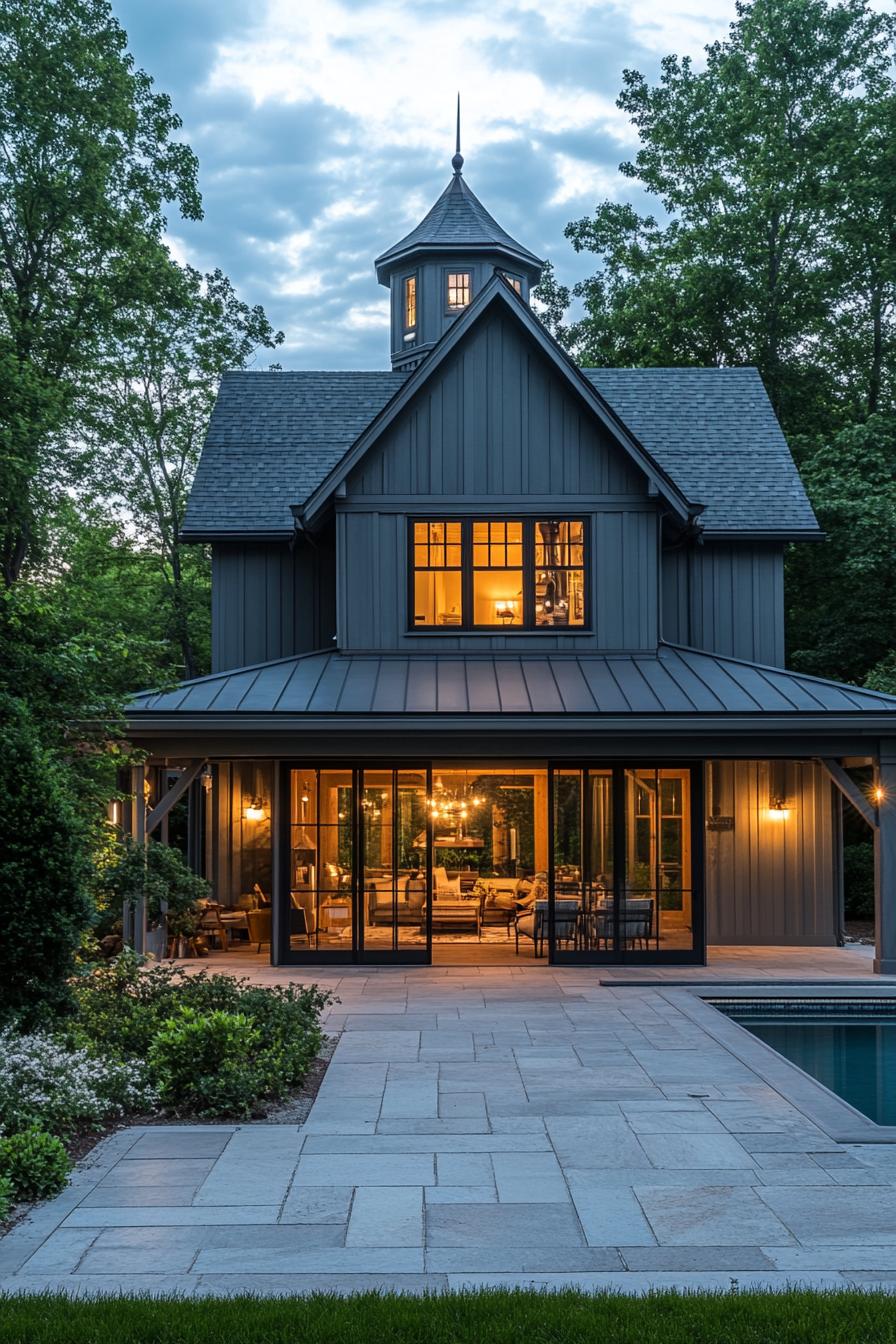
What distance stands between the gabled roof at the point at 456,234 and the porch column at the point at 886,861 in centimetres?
1329

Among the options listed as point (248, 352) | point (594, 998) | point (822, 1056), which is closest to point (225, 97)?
point (248, 352)

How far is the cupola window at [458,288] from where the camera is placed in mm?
23422

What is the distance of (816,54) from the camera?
26.9 metres

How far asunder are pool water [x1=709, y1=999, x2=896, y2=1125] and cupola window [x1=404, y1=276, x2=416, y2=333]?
1554 cm

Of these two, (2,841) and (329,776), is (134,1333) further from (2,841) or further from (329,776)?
(329,776)

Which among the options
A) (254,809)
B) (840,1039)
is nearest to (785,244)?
(254,809)

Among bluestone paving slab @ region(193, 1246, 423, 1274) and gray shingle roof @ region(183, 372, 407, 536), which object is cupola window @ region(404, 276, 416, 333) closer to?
gray shingle roof @ region(183, 372, 407, 536)

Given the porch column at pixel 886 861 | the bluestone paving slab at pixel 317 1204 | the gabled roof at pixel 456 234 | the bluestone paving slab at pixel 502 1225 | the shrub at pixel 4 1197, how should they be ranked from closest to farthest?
the bluestone paving slab at pixel 502 1225 < the shrub at pixel 4 1197 < the bluestone paving slab at pixel 317 1204 < the porch column at pixel 886 861 < the gabled roof at pixel 456 234

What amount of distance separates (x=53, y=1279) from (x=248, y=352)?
24237mm

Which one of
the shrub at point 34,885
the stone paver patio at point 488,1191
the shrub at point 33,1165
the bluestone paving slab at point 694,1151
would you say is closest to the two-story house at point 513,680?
the stone paver patio at point 488,1191

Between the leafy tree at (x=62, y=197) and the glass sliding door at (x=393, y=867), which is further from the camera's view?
the leafy tree at (x=62, y=197)

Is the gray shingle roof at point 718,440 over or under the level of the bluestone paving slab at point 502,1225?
over

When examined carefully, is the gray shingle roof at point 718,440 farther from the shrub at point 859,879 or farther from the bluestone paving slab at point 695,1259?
the bluestone paving slab at point 695,1259

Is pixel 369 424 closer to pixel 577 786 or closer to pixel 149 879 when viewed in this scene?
pixel 577 786
